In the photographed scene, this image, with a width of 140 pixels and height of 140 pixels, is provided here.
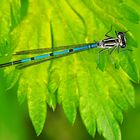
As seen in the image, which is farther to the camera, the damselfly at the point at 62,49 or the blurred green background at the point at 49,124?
the blurred green background at the point at 49,124

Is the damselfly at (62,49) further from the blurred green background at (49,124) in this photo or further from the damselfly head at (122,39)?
the blurred green background at (49,124)

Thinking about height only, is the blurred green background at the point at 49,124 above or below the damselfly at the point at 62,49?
below

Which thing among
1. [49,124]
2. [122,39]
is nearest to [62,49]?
[122,39]

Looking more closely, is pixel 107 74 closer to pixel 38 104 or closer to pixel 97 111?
pixel 97 111

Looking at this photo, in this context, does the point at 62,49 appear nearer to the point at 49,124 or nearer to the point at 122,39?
the point at 122,39

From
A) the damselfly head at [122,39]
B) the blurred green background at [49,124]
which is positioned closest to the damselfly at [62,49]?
the damselfly head at [122,39]

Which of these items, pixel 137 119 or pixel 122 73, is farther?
pixel 137 119

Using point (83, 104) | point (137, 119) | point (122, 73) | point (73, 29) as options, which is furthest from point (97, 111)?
point (137, 119)

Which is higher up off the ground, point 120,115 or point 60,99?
point 60,99
